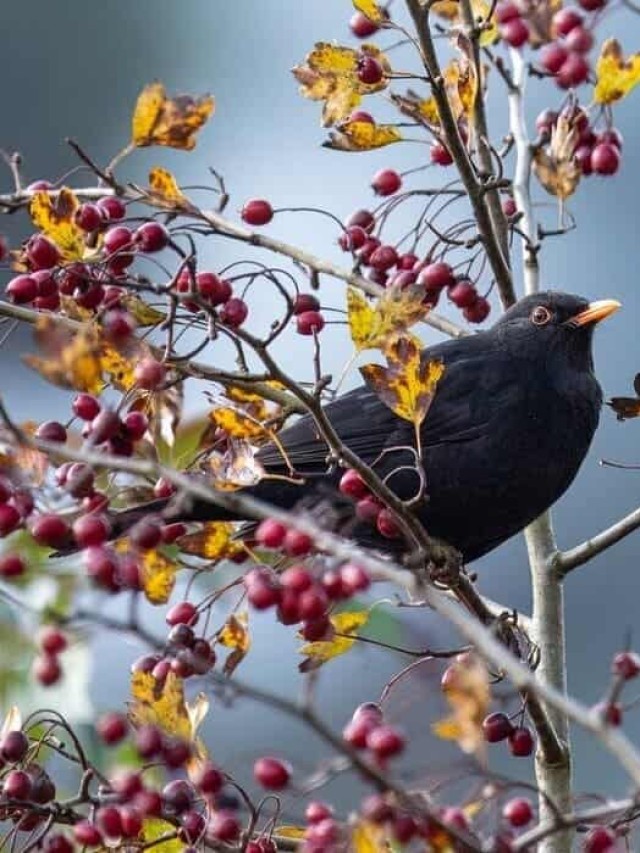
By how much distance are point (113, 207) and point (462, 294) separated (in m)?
0.79

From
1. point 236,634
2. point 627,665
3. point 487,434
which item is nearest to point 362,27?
point 487,434

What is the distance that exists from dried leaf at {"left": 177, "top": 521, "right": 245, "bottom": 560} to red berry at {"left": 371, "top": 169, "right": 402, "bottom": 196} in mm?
1124

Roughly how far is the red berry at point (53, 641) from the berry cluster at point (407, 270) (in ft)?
4.42

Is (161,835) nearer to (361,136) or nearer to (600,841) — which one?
(600,841)

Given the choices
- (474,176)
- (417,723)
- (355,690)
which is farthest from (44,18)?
(417,723)

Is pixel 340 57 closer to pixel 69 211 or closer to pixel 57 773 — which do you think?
pixel 69 211

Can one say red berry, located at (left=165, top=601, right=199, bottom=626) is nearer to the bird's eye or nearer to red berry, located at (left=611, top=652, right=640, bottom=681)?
red berry, located at (left=611, top=652, right=640, bottom=681)

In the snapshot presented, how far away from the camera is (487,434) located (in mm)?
3625

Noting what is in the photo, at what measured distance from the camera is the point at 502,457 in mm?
3588

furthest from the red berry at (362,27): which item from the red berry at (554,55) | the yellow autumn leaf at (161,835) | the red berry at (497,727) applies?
the yellow autumn leaf at (161,835)

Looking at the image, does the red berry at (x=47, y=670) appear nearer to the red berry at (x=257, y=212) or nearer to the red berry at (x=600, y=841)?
the red berry at (x=600, y=841)

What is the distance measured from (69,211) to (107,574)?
723 millimetres

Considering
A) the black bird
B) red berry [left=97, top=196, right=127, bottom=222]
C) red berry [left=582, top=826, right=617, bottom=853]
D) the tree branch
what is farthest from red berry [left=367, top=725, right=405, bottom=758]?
the black bird

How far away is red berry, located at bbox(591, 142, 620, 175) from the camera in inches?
125
